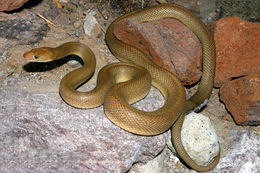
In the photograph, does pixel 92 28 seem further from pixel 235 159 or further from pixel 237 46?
pixel 235 159

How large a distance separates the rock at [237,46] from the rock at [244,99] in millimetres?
381

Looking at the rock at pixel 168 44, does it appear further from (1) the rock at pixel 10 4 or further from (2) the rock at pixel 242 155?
(1) the rock at pixel 10 4

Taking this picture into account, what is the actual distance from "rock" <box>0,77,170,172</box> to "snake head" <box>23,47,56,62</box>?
2.43 ft

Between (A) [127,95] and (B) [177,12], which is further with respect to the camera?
(B) [177,12]

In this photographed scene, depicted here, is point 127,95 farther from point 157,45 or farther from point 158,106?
point 157,45

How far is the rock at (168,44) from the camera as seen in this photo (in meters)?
6.72

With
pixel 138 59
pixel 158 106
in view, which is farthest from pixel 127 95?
pixel 138 59

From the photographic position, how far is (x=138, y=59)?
6945mm

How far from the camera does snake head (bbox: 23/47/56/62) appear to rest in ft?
19.6

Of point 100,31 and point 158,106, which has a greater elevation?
point 100,31

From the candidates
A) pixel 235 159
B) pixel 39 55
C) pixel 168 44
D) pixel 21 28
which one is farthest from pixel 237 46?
pixel 21 28

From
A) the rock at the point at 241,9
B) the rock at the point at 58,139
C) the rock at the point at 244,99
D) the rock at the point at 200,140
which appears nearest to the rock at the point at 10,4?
the rock at the point at 58,139

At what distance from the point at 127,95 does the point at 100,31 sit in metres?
2.80

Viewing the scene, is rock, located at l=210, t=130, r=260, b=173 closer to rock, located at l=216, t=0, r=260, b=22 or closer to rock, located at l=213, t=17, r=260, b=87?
rock, located at l=213, t=17, r=260, b=87
